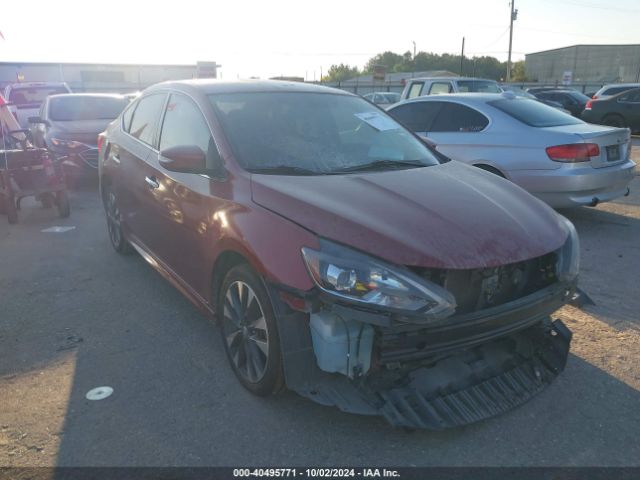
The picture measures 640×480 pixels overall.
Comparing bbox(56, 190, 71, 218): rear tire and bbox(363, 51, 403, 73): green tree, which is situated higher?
bbox(363, 51, 403, 73): green tree

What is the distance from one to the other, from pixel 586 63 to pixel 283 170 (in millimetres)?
81078

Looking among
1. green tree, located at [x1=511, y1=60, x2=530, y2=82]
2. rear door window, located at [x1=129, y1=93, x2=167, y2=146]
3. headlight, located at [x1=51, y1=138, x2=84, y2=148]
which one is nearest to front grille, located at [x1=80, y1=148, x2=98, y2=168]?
headlight, located at [x1=51, y1=138, x2=84, y2=148]

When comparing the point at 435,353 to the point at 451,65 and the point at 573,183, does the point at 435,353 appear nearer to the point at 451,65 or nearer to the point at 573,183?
the point at 573,183

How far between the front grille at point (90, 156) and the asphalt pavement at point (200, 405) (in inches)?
215

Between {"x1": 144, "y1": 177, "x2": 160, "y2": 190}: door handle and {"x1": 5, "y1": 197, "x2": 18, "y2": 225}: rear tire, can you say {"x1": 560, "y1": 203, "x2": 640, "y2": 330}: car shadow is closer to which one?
{"x1": 144, "y1": 177, "x2": 160, "y2": 190}: door handle

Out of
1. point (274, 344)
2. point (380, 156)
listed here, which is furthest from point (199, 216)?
point (380, 156)

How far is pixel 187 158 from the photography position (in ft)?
10.8

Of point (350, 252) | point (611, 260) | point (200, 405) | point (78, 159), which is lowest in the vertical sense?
point (200, 405)

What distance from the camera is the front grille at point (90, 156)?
32.2ft

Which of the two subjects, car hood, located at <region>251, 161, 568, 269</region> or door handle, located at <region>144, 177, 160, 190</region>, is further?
door handle, located at <region>144, 177, 160, 190</region>

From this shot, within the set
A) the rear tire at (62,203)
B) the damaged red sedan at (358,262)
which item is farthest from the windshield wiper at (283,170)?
the rear tire at (62,203)

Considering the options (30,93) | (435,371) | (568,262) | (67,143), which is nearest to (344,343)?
(435,371)

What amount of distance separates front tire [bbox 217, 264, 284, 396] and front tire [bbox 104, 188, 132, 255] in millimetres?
2552

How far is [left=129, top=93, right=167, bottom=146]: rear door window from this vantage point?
176 inches
